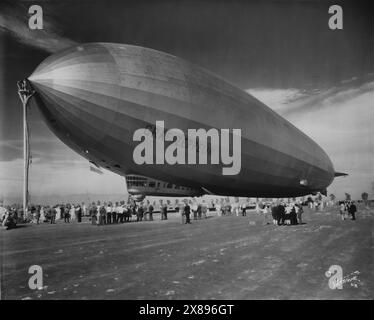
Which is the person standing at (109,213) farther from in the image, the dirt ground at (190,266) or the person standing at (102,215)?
the dirt ground at (190,266)

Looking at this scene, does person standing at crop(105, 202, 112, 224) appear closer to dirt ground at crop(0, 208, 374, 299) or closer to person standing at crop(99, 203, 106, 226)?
person standing at crop(99, 203, 106, 226)

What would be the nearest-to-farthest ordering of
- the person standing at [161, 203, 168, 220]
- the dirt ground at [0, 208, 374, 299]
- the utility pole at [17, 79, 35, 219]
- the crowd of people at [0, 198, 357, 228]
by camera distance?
the dirt ground at [0, 208, 374, 299]
the utility pole at [17, 79, 35, 219]
the crowd of people at [0, 198, 357, 228]
the person standing at [161, 203, 168, 220]

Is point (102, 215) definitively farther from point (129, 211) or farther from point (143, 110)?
point (143, 110)

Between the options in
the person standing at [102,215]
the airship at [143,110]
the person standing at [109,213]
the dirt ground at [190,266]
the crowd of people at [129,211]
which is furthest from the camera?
the person standing at [109,213]

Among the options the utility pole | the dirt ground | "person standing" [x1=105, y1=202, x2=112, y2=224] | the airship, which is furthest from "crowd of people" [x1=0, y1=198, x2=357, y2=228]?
the dirt ground

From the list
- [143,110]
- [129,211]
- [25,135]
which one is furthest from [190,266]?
[129,211]

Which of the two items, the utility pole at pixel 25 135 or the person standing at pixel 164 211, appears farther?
the person standing at pixel 164 211

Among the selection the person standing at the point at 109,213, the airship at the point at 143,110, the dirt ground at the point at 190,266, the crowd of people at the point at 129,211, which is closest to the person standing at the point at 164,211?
the crowd of people at the point at 129,211
